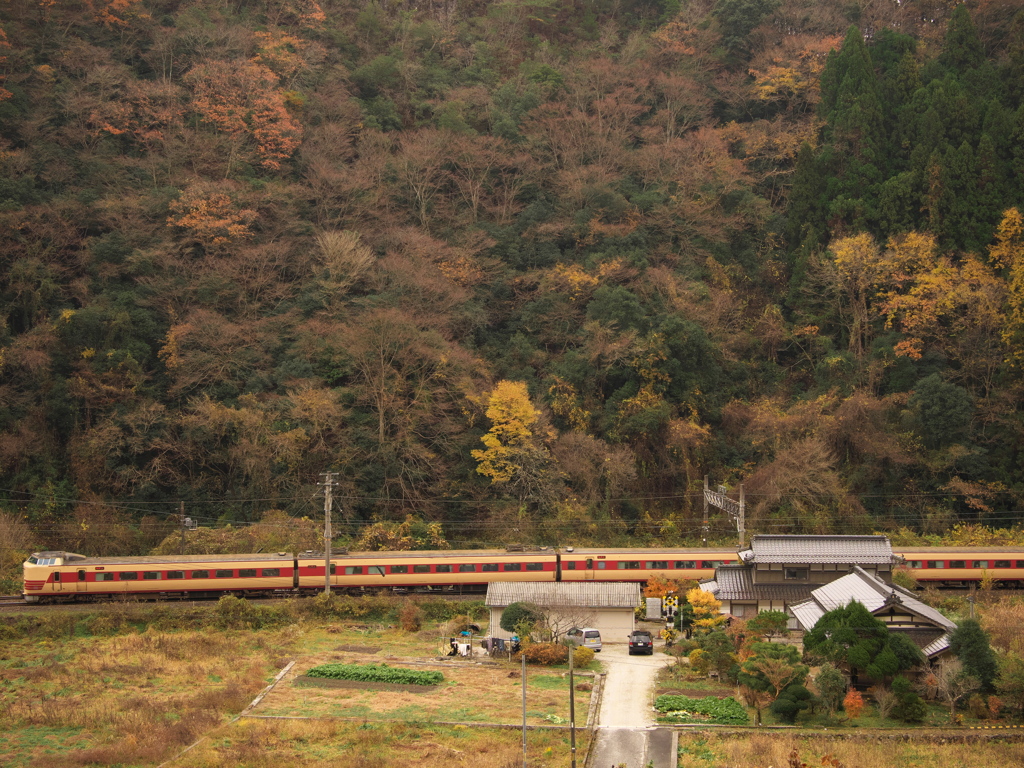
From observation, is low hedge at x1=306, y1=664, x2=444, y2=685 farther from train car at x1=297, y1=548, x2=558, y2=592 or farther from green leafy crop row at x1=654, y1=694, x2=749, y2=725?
train car at x1=297, y1=548, x2=558, y2=592

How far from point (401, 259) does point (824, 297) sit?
19.4m

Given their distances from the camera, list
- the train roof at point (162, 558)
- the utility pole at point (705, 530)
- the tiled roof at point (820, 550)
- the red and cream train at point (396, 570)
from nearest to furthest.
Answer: the tiled roof at point (820, 550) < the red and cream train at point (396, 570) < the train roof at point (162, 558) < the utility pole at point (705, 530)

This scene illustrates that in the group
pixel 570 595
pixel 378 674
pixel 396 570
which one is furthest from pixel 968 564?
pixel 378 674

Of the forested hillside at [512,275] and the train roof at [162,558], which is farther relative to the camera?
the forested hillside at [512,275]

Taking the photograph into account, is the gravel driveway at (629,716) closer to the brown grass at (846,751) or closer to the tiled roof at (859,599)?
the brown grass at (846,751)

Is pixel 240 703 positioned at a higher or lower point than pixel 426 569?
lower

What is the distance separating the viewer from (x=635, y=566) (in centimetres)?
3838

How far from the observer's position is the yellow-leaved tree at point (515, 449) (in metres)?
44.0

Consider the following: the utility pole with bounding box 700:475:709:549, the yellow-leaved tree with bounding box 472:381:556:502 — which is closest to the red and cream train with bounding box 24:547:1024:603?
the utility pole with bounding box 700:475:709:549

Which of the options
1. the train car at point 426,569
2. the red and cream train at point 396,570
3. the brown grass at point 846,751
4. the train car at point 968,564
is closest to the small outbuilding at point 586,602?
the train car at point 426,569

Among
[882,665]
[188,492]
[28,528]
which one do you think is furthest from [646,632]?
[28,528]

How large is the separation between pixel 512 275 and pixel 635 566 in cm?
1876

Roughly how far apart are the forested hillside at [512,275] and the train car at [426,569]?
439cm

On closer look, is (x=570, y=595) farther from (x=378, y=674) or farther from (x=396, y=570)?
(x=378, y=674)
